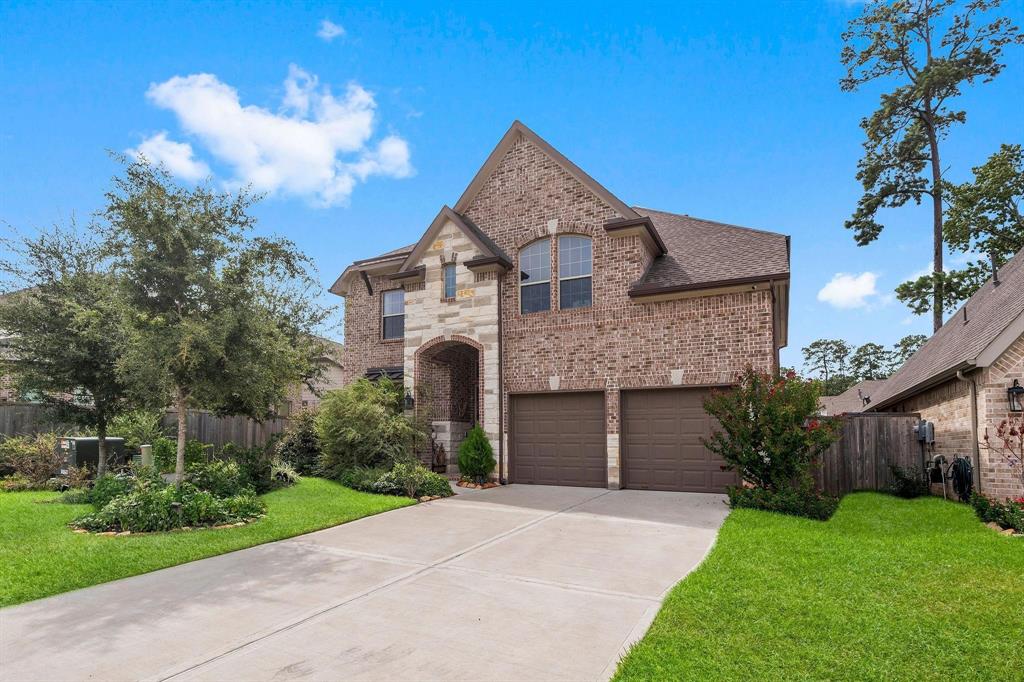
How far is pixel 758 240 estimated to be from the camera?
15.3m

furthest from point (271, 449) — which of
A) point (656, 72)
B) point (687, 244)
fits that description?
point (656, 72)

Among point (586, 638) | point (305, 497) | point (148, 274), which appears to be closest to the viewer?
point (586, 638)

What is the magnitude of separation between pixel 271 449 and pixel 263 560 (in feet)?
28.1

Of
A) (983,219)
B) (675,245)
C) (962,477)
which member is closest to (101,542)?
(675,245)

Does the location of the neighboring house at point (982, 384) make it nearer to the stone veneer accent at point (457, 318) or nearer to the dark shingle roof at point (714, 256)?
the dark shingle roof at point (714, 256)

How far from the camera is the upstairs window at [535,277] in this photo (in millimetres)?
15672

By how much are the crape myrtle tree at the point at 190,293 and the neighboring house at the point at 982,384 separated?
13.2 m

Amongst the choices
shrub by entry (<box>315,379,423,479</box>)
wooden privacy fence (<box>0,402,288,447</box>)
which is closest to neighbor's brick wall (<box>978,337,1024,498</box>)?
shrub by entry (<box>315,379,423,479</box>)

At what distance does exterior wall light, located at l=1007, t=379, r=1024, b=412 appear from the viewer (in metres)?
10.8

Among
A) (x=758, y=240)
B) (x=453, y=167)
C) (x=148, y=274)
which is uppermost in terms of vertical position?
(x=453, y=167)

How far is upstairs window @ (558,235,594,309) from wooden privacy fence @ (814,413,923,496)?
22.9 ft

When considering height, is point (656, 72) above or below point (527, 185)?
above

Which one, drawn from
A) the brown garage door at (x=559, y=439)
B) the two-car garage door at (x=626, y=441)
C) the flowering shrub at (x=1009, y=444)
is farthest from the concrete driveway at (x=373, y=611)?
the flowering shrub at (x=1009, y=444)

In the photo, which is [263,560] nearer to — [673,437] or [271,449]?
[271,449]
